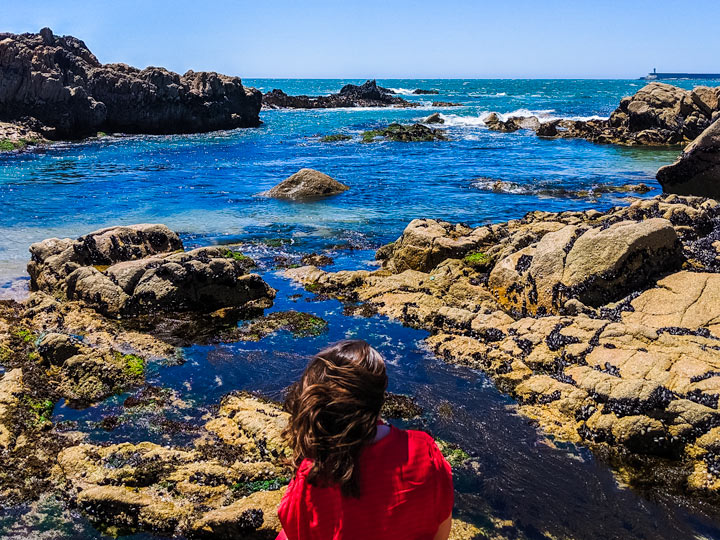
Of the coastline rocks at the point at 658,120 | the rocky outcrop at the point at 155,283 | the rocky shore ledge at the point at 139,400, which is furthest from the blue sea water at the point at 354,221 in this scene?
the coastline rocks at the point at 658,120

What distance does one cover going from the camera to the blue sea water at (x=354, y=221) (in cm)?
684

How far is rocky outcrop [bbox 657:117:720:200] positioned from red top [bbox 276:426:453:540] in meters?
23.8

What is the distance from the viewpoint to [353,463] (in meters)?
2.72

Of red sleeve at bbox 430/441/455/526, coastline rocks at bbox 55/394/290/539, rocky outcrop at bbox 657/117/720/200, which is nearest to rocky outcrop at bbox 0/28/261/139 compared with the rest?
rocky outcrop at bbox 657/117/720/200

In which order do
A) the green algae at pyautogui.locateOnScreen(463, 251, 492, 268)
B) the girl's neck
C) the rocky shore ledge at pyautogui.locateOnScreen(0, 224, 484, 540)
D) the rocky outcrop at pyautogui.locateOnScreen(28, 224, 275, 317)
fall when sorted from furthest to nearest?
the green algae at pyautogui.locateOnScreen(463, 251, 492, 268)
the rocky outcrop at pyautogui.locateOnScreen(28, 224, 275, 317)
the rocky shore ledge at pyautogui.locateOnScreen(0, 224, 484, 540)
the girl's neck

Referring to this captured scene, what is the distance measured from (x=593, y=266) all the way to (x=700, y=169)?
14.2 meters

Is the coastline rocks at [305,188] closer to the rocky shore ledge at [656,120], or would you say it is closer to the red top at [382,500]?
the red top at [382,500]

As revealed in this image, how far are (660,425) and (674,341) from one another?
7.28ft

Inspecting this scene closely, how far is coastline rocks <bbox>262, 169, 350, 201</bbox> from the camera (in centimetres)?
2720

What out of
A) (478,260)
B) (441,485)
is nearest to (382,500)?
(441,485)

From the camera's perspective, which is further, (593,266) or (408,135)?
(408,135)

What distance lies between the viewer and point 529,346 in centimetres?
1008

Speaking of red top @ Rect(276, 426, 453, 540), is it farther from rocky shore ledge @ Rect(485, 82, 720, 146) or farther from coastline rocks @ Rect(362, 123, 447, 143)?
rocky shore ledge @ Rect(485, 82, 720, 146)

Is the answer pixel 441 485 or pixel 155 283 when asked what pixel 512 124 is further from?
pixel 441 485
